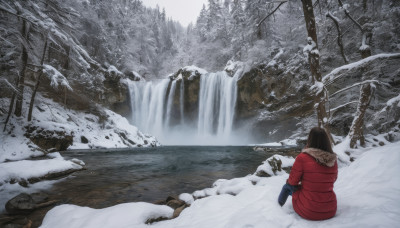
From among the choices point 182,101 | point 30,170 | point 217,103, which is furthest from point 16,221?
point 182,101

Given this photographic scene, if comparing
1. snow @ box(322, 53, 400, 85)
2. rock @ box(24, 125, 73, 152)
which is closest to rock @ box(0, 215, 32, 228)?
snow @ box(322, 53, 400, 85)

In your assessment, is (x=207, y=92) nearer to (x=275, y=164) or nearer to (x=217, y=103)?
(x=217, y=103)

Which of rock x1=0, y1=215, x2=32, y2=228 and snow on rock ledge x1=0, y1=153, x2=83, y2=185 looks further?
snow on rock ledge x1=0, y1=153, x2=83, y2=185

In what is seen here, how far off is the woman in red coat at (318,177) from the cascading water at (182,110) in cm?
2756

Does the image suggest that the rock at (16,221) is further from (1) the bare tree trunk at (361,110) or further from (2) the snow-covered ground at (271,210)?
(1) the bare tree trunk at (361,110)

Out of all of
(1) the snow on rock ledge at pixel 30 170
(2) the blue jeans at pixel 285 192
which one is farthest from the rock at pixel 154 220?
(1) the snow on rock ledge at pixel 30 170

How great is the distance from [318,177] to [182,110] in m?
34.0

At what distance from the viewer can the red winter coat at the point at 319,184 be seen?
7.48ft

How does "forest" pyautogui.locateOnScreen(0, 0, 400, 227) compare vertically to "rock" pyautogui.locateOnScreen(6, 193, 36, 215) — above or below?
above

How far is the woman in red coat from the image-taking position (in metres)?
2.29

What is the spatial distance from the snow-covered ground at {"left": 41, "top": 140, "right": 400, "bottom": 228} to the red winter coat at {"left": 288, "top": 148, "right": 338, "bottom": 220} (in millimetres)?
105

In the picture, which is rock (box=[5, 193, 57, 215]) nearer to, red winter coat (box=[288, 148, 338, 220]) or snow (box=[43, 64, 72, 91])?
red winter coat (box=[288, 148, 338, 220])

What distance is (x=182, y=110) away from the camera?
35.9 metres

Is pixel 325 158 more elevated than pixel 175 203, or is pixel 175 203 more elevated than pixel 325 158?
pixel 325 158
